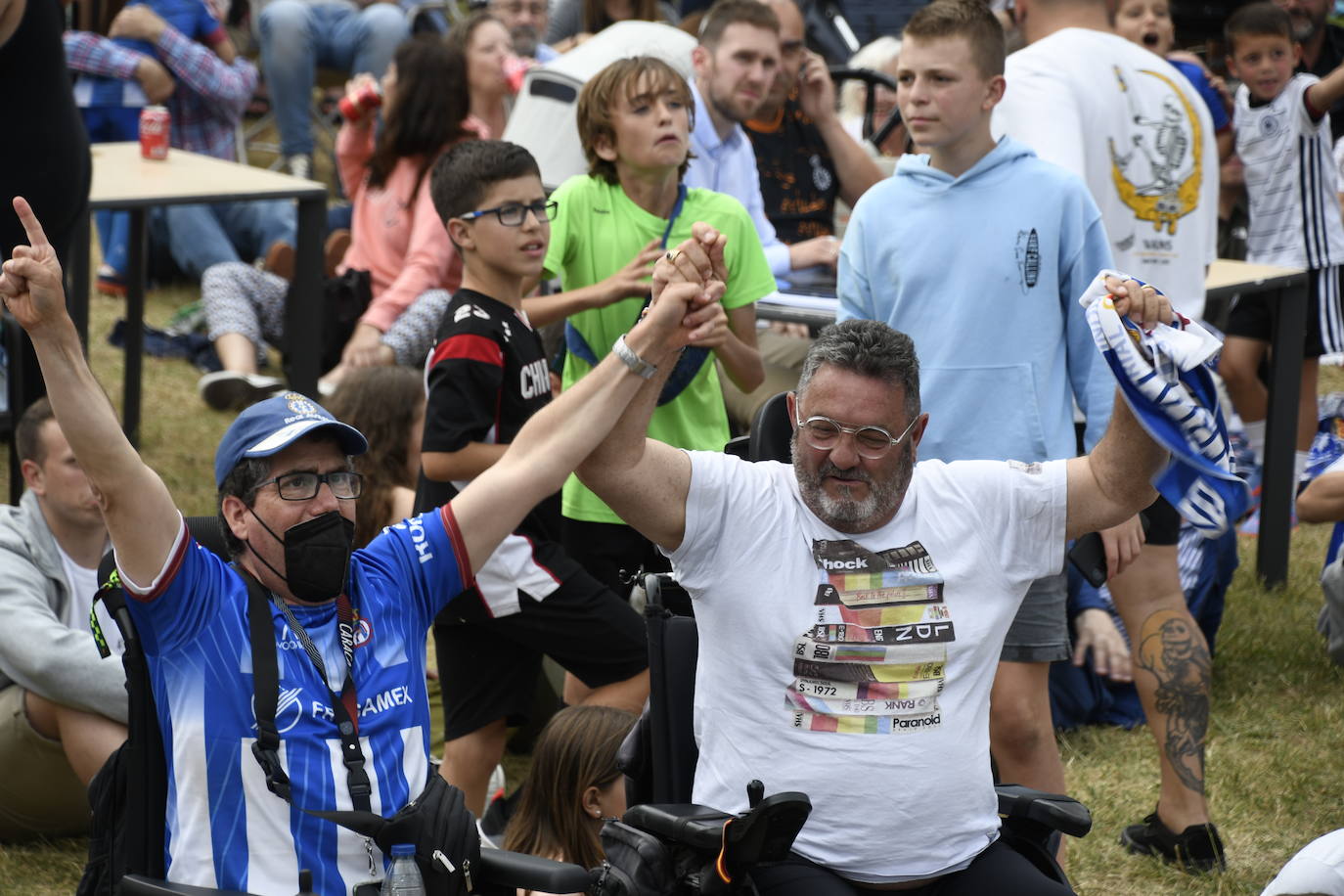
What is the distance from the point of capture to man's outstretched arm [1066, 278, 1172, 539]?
272 centimetres

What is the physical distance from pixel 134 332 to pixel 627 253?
3.48 m

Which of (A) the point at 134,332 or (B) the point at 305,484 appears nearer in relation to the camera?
(B) the point at 305,484

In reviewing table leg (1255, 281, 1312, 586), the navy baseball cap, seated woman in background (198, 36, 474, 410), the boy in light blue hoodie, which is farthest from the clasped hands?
seated woman in background (198, 36, 474, 410)

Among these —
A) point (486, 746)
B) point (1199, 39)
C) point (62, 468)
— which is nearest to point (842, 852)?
point (486, 746)

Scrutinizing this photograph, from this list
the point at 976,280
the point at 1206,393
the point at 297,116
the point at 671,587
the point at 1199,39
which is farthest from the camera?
the point at 297,116

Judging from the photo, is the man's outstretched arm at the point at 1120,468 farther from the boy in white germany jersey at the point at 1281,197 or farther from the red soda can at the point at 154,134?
the red soda can at the point at 154,134

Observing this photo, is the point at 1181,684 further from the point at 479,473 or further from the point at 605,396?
the point at 605,396

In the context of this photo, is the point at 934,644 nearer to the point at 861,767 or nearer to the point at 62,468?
the point at 861,767

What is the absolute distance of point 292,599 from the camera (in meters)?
2.68

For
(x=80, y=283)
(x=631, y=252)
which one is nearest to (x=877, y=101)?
(x=80, y=283)

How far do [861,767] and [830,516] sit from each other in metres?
0.44

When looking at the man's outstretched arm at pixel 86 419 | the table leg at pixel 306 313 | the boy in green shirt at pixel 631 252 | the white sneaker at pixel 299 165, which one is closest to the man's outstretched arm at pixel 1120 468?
the boy in green shirt at pixel 631 252

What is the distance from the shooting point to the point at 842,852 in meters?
2.75

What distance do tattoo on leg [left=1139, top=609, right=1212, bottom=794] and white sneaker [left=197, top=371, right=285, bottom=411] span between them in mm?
4420
